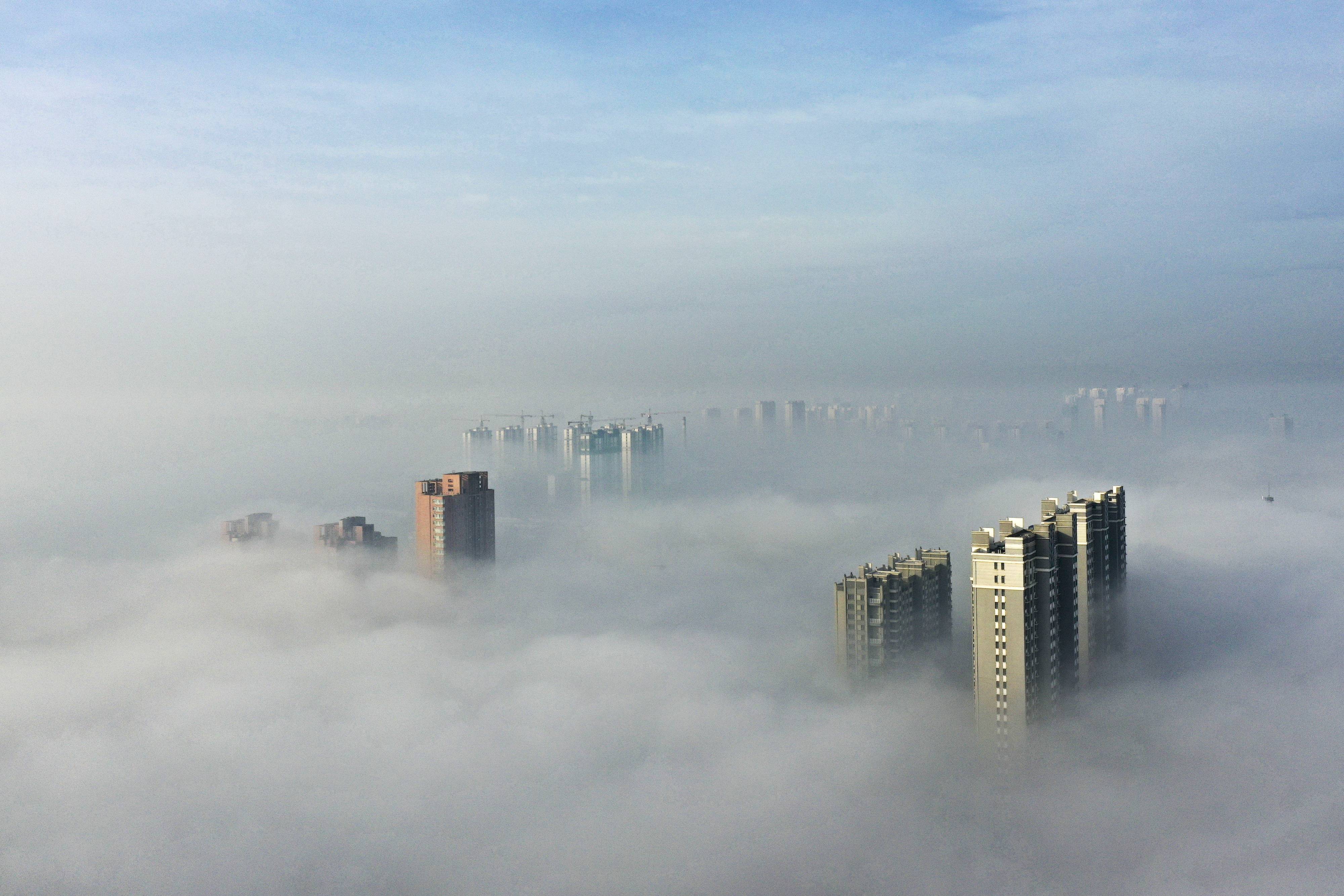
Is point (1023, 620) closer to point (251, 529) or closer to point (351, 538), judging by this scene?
point (351, 538)

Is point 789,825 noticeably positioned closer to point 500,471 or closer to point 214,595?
point 214,595

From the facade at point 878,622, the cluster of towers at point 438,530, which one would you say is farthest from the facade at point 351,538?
the facade at point 878,622

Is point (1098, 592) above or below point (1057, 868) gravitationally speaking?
above

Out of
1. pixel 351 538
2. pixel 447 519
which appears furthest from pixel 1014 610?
pixel 351 538

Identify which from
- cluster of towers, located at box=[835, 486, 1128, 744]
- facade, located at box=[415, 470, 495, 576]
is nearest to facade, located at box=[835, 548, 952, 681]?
cluster of towers, located at box=[835, 486, 1128, 744]

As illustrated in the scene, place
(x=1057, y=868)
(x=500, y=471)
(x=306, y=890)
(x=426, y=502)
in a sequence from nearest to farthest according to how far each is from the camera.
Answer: (x=1057, y=868) < (x=306, y=890) < (x=426, y=502) < (x=500, y=471)

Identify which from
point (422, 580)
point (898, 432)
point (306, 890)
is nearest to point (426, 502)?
point (422, 580)

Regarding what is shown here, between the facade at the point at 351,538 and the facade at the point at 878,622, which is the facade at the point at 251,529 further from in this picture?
the facade at the point at 878,622
